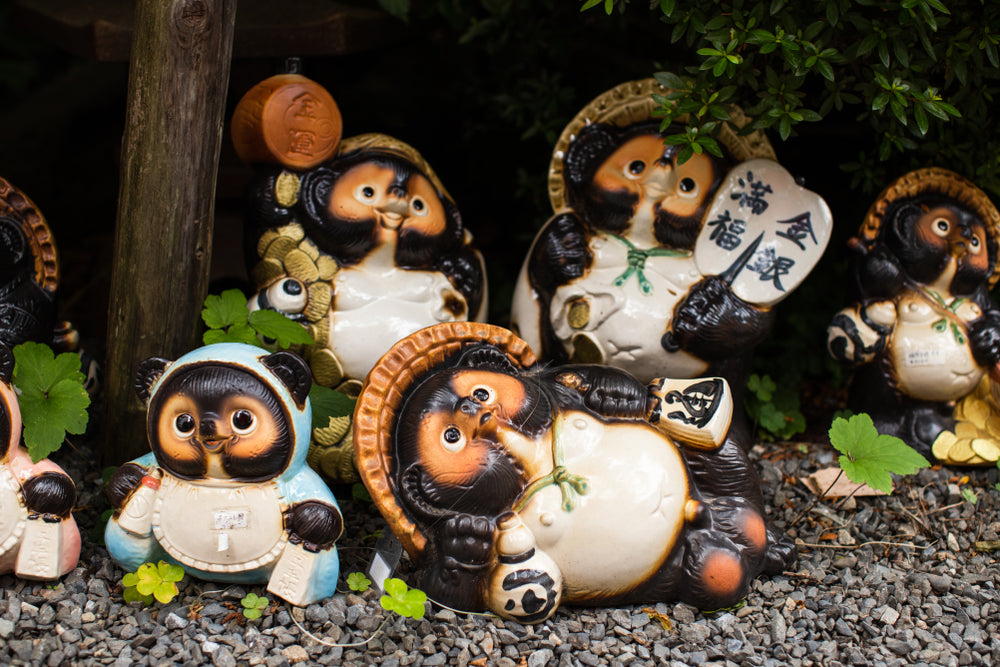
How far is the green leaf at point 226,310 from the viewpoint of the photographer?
121 inches

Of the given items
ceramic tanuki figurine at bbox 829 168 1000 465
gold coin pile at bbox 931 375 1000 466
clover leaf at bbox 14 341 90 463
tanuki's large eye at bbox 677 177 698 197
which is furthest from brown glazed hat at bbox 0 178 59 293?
gold coin pile at bbox 931 375 1000 466

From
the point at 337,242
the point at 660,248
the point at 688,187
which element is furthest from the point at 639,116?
the point at 337,242

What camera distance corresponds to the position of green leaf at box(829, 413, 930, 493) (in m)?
2.90

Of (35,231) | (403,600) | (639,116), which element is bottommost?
(403,600)

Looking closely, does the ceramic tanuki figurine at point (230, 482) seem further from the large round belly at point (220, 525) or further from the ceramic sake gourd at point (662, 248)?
the ceramic sake gourd at point (662, 248)

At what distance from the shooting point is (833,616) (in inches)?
111

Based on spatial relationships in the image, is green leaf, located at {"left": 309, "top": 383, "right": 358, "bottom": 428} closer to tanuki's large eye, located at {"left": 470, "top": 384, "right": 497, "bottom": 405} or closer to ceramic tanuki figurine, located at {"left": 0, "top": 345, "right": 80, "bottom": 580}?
tanuki's large eye, located at {"left": 470, "top": 384, "right": 497, "bottom": 405}

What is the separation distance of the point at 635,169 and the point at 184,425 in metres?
1.79

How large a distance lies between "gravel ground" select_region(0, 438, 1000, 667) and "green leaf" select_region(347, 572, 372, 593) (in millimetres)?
26

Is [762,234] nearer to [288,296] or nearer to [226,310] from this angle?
[288,296]

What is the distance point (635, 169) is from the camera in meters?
3.49

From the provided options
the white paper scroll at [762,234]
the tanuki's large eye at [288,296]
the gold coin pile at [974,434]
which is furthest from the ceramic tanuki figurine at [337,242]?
the gold coin pile at [974,434]

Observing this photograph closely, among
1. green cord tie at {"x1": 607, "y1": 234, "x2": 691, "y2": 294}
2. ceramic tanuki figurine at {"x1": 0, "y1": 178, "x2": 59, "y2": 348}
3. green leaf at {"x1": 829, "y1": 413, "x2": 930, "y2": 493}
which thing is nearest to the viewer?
green leaf at {"x1": 829, "y1": 413, "x2": 930, "y2": 493}

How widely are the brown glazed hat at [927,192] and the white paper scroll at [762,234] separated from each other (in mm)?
262
